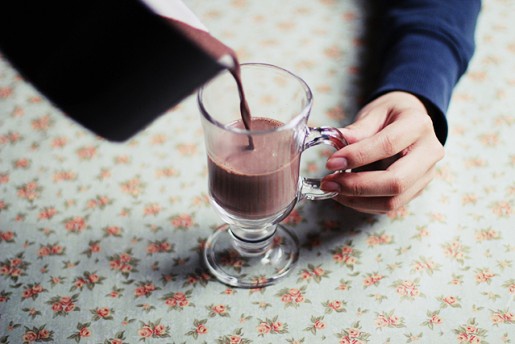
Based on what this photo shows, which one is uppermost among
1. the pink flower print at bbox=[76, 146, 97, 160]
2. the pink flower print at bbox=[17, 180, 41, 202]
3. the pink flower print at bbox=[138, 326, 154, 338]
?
the pink flower print at bbox=[76, 146, 97, 160]

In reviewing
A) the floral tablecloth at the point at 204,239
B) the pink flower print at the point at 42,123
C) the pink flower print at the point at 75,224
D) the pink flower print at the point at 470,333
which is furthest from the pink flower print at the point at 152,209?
the pink flower print at the point at 470,333

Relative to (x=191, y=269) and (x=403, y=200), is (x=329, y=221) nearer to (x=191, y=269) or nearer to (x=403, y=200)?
(x=403, y=200)

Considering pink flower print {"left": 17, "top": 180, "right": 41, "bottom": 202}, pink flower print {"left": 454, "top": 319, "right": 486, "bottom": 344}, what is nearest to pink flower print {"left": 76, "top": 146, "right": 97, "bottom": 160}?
pink flower print {"left": 17, "top": 180, "right": 41, "bottom": 202}

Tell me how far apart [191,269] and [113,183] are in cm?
27

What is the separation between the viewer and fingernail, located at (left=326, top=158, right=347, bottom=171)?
843mm

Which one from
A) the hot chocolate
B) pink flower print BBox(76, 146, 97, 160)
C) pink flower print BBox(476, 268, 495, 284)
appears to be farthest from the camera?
pink flower print BBox(76, 146, 97, 160)

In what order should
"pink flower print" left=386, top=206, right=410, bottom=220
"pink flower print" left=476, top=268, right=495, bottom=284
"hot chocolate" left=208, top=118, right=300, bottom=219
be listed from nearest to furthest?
"hot chocolate" left=208, top=118, right=300, bottom=219 < "pink flower print" left=476, top=268, right=495, bottom=284 < "pink flower print" left=386, top=206, right=410, bottom=220

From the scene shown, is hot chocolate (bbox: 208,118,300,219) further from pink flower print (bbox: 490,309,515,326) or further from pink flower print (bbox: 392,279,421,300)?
pink flower print (bbox: 490,309,515,326)

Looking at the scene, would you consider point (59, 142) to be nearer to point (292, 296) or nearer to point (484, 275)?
point (292, 296)

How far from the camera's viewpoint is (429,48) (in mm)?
1160

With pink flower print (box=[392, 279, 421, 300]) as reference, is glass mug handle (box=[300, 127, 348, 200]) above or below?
above

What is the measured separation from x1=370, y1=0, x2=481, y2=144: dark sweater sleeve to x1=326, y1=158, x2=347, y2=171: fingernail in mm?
296

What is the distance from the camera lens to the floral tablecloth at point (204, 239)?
2.78 ft

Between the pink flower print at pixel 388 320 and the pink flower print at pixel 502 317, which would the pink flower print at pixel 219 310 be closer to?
the pink flower print at pixel 388 320
